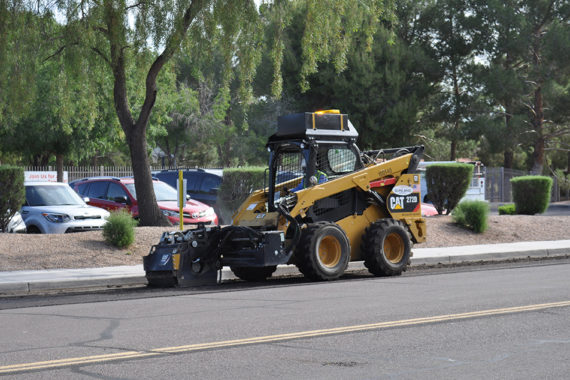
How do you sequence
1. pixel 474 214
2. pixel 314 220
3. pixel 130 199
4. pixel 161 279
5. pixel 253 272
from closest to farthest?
pixel 161 279, pixel 314 220, pixel 253 272, pixel 474 214, pixel 130 199

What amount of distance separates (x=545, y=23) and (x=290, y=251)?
37.2 m

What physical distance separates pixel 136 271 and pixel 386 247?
4.55 meters

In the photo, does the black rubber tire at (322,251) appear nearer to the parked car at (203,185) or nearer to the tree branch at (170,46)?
the tree branch at (170,46)

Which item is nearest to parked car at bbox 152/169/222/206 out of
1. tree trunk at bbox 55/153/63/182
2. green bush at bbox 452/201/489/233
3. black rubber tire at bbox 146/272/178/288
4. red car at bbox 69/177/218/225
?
red car at bbox 69/177/218/225

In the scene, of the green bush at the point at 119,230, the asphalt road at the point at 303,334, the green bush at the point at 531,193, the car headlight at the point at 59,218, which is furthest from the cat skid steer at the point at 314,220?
the green bush at the point at 531,193

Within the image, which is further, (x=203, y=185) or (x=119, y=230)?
(x=203, y=185)

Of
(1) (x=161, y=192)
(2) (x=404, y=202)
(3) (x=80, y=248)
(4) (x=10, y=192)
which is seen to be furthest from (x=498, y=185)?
(3) (x=80, y=248)

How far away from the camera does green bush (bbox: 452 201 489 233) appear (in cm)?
2098

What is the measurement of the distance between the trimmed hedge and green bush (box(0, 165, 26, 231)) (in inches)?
275

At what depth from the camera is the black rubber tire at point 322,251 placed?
13.3 meters

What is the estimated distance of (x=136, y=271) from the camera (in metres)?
14.8

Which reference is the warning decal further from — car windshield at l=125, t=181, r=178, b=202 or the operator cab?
car windshield at l=125, t=181, r=178, b=202

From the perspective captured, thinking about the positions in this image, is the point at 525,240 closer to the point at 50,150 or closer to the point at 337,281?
the point at 337,281

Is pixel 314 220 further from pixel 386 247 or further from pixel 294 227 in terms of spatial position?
pixel 386 247
